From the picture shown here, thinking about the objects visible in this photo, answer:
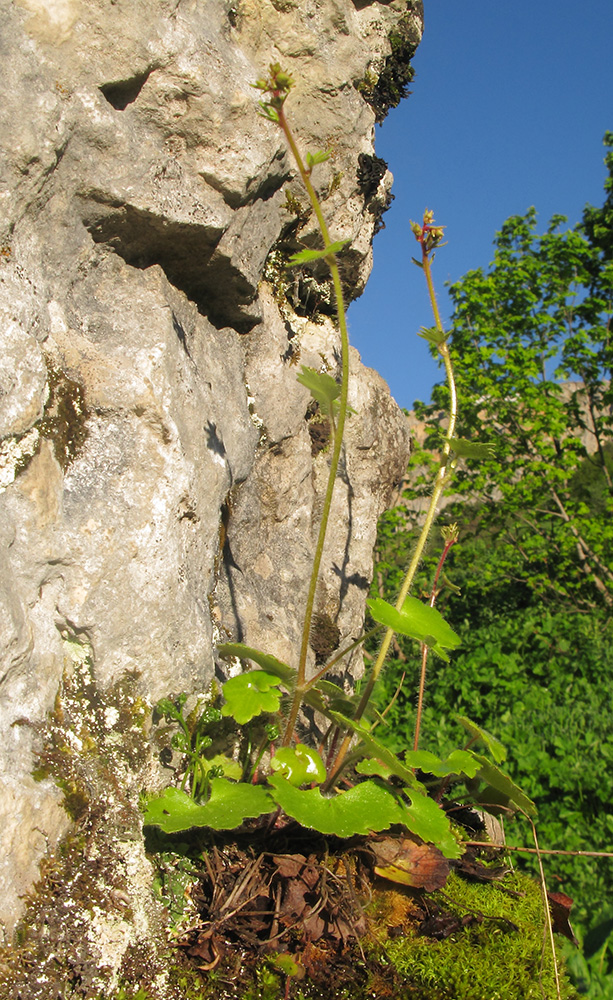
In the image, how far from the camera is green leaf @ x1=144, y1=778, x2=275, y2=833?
1710 millimetres

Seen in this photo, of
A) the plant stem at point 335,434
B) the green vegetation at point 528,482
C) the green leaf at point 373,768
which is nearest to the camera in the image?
the plant stem at point 335,434

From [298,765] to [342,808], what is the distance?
186 mm

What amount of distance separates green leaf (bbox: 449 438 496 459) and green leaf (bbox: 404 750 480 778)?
983mm

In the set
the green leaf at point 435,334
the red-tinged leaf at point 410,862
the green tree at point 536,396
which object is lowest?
the red-tinged leaf at point 410,862

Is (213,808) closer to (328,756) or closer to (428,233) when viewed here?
(328,756)

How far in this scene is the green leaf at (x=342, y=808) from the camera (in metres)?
1.68

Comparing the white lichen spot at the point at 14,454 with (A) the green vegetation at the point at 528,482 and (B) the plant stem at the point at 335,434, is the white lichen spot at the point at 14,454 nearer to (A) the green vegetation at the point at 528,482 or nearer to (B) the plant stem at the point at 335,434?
(B) the plant stem at the point at 335,434

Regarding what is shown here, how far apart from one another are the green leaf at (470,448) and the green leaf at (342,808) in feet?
3.52

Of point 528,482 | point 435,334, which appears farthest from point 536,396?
point 435,334

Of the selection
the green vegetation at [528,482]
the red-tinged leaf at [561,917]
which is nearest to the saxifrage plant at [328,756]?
the red-tinged leaf at [561,917]

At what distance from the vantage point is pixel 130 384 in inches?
82.9

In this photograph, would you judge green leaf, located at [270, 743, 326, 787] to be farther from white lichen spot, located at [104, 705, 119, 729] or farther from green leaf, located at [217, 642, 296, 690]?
white lichen spot, located at [104, 705, 119, 729]

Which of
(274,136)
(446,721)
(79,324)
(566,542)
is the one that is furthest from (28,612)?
(566,542)

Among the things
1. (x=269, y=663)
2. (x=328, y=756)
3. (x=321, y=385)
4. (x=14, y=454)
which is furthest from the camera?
(x=328, y=756)
